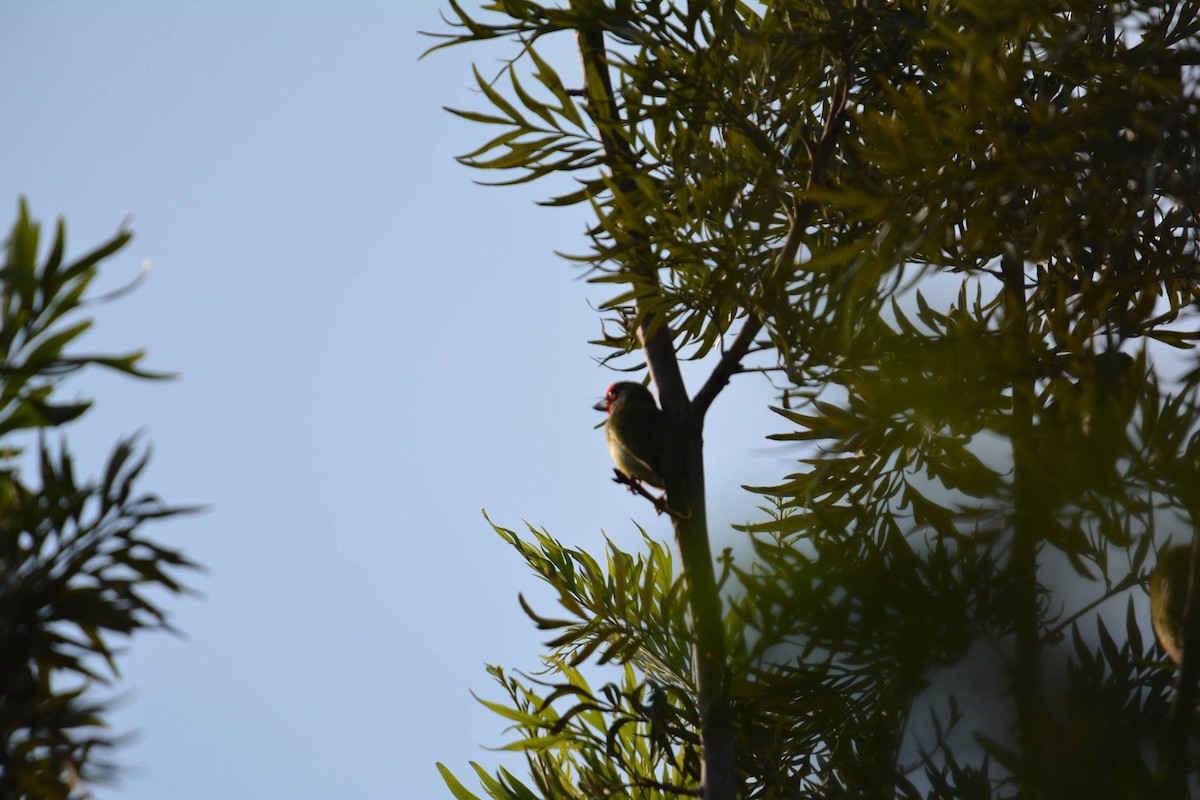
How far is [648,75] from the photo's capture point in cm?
165

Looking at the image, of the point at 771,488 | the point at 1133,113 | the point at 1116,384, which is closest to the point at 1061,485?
the point at 1116,384

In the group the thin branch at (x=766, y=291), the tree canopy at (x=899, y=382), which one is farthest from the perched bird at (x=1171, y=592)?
the thin branch at (x=766, y=291)

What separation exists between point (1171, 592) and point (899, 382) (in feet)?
1.44

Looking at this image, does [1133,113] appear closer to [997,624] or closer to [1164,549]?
[1164,549]

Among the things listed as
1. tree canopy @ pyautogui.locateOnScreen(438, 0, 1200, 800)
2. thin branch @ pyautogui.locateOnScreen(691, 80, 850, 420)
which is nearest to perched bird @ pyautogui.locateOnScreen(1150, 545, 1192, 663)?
tree canopy @ pyautogui.locateOnScreen(438, 0, 1200, 800)

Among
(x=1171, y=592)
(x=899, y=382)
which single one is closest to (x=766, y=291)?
(x=899, y=382)

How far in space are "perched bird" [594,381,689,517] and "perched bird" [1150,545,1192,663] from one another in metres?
0.65

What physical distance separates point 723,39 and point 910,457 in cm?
81

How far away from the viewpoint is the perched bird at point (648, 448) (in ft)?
4.98

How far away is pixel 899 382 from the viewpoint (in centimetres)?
139

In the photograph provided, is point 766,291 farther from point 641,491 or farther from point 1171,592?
→ point 1171,592

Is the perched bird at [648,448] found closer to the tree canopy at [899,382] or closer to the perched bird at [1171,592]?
the tree canopy at [899,382]

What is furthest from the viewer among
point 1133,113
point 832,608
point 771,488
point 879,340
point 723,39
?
point 771,488

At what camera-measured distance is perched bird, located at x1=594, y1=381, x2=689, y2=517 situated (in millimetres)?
1518
